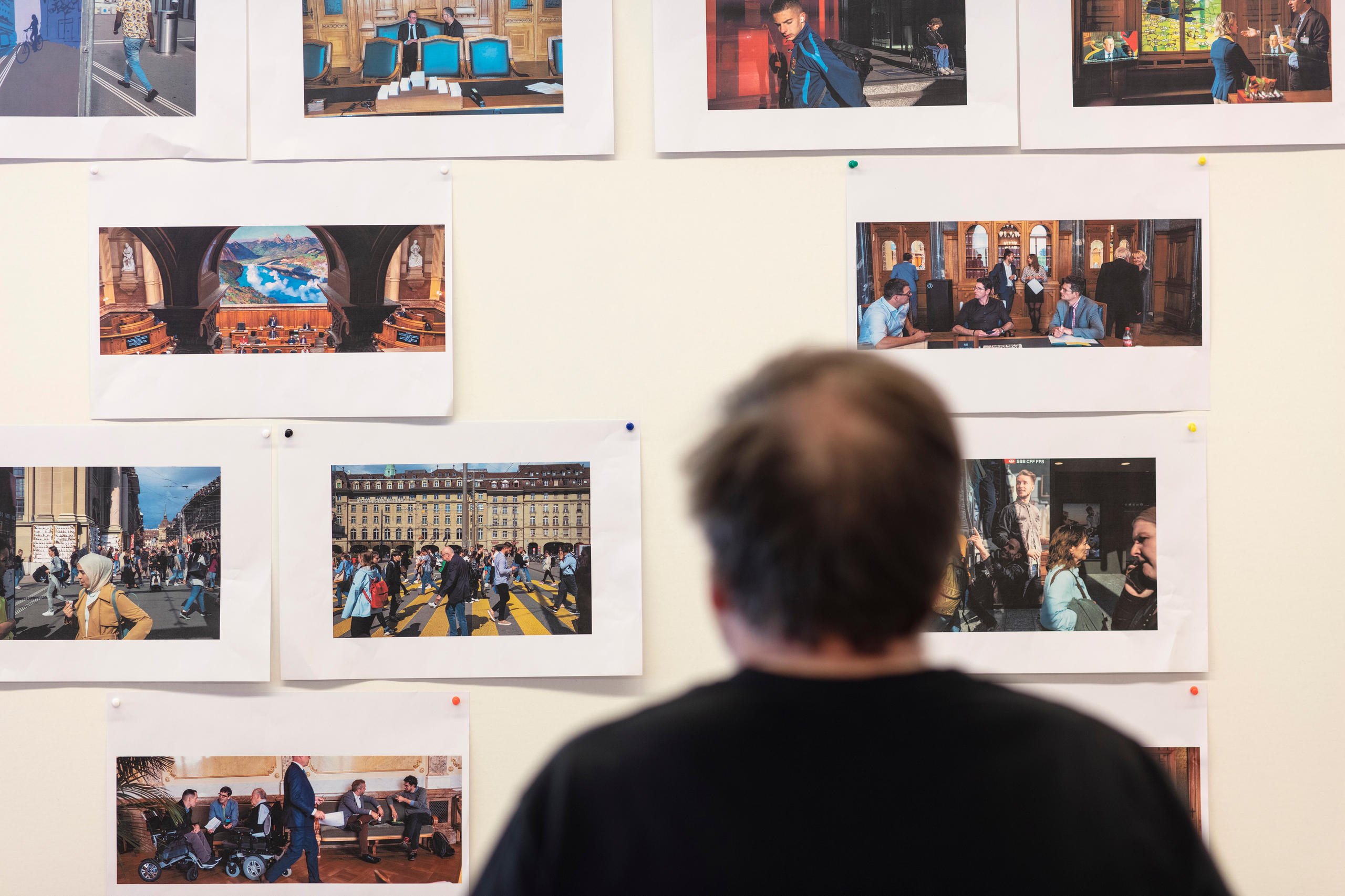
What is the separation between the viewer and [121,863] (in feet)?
3.37

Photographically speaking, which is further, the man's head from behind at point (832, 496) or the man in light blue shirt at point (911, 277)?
the man in light blue shirt at point (911, 277)

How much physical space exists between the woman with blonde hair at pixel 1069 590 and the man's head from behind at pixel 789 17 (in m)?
0.64

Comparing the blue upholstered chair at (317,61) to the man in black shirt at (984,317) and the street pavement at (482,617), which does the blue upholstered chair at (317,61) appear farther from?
the man in black shirt at (984,317)

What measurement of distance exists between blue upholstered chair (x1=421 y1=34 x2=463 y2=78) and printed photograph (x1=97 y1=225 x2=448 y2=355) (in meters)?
0.17

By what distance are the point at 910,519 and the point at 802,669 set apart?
0.08 m

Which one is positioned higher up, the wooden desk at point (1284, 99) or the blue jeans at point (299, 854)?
the wooden desk at point (1284, 99)

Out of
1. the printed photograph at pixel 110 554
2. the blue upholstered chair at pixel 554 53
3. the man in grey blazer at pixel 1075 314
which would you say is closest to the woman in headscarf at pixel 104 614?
the printed photograph at pixel 110 554

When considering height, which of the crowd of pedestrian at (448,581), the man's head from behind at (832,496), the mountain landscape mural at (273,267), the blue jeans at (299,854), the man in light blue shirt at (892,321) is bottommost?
the blue jeans at (299,854)

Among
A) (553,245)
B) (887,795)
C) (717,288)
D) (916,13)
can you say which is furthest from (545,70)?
(887,795)

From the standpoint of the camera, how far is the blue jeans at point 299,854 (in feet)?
3.39

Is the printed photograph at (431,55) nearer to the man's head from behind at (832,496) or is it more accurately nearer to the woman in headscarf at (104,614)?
the woman in headscarf at (104,614)

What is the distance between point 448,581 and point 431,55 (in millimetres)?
600

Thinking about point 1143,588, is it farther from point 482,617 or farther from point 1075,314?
point 482,617

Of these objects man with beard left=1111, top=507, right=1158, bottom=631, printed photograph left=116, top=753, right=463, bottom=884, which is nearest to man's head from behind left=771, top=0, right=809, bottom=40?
man with beard left=1111, top=507, right=1158, bottom=631
